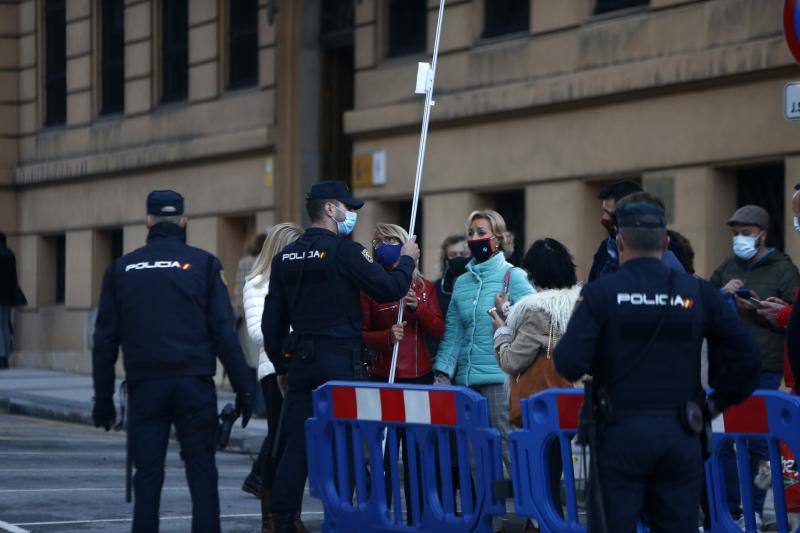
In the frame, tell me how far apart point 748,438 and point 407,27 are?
12348 millimetres

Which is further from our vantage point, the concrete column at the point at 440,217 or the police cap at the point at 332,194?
the concrete column at the point at 440,217

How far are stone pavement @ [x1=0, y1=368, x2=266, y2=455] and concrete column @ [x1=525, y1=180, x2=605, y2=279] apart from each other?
11.0ft

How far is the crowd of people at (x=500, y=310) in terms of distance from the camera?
30.5ft

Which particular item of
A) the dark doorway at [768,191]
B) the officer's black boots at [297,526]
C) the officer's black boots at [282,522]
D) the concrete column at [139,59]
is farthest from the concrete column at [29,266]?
the officer's black boots at [282,522]

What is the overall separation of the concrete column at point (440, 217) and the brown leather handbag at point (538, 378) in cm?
820

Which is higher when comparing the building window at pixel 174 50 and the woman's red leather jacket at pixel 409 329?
the building window at pixel 174 50

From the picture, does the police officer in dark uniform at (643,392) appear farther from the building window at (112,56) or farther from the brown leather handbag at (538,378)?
the building window at (112,56)

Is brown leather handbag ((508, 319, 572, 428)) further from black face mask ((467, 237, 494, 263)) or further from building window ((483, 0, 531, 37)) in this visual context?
building window ((483, 0, 531, 37))

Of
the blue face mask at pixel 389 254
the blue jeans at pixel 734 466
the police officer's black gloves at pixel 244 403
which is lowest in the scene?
the blue jeans at pixel 734 466

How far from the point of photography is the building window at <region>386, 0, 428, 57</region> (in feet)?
61.7

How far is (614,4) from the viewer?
16031 millimetres

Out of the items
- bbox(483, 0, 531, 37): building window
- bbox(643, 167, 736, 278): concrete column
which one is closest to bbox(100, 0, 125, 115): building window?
bbox(483, 0, 531, 37): building window

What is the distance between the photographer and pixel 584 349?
6.37 meters

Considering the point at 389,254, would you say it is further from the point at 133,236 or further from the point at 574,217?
the point at 133,236
